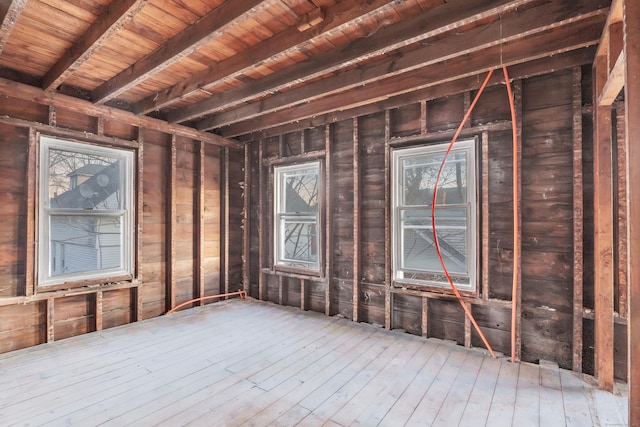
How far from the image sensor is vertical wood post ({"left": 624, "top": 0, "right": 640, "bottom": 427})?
1192 millimetres

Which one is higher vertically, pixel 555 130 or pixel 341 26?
pixel 341 26

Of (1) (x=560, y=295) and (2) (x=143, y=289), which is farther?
(2) (x=143, y=289)

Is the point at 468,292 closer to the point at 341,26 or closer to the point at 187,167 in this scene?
the point at 341,26

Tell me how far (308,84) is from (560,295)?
282 cm

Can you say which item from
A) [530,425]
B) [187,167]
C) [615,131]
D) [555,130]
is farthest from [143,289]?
[615,131]

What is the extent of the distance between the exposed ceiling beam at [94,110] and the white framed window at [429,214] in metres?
2.57

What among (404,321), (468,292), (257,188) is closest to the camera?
(468,292)

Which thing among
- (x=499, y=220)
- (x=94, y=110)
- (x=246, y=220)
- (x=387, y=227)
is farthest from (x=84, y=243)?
(x=499, y=220)

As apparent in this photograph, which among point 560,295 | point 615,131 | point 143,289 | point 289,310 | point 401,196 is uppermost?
point 615,131

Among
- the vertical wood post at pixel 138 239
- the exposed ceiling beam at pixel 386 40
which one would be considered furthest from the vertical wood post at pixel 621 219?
the vertical wood post at pixel 138 239

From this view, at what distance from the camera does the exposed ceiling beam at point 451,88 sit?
7.38 ft

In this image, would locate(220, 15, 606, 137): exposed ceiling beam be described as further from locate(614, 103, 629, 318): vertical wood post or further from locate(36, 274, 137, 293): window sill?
locate(36, 274, 137, 293): window sill

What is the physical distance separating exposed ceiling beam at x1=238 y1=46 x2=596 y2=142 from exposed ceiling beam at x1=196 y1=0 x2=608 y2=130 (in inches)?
14.7

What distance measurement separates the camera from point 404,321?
3170mm
